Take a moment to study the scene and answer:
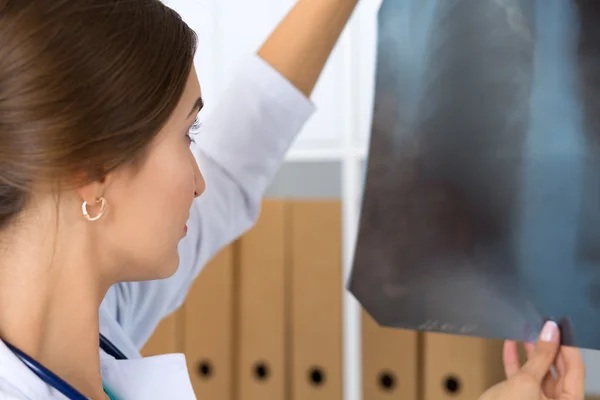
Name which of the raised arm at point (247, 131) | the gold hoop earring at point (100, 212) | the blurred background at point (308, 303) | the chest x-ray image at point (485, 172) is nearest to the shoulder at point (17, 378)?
the gold hoop earring at point (100, 212)

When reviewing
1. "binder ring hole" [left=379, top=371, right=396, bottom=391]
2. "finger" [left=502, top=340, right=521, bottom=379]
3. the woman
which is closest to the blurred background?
"binder ring hole" [left=379, top=371, right=396, bottom=391]

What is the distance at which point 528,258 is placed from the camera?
629 mm

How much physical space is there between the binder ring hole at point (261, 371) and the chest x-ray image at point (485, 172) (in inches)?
15.3

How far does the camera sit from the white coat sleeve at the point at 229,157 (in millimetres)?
718

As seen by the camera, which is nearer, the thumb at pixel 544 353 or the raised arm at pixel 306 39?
the thumb at pixel 544 353

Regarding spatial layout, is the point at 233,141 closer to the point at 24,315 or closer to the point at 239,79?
the point at 239,79

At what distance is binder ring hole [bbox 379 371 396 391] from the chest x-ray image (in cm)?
29

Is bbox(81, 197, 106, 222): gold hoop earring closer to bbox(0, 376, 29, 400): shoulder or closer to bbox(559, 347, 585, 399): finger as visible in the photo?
bbox(0, 376, 29, 400): shoulder

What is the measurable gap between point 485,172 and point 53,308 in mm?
407

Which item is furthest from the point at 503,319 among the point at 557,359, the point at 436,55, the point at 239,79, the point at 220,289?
the point at 220,289

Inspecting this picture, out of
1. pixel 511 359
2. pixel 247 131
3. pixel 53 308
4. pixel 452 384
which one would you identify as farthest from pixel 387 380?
pixel 53 308

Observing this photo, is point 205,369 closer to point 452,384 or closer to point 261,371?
point 261,371

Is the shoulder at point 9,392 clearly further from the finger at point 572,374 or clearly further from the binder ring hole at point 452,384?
the binder ring hole at point 452,384

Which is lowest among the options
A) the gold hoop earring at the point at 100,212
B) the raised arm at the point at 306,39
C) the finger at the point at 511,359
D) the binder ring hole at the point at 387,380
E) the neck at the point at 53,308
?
the binder ring hole at the point at 387,380
